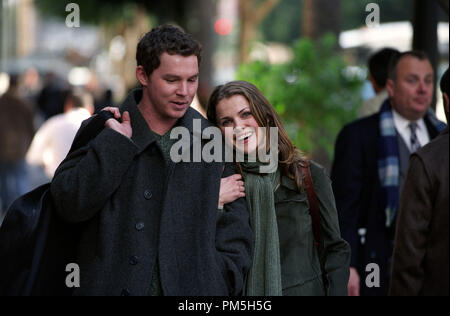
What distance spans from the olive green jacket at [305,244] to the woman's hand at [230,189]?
8.6 inches

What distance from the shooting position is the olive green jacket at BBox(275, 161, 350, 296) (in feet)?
12.3

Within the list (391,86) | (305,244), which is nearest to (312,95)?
(391,86)

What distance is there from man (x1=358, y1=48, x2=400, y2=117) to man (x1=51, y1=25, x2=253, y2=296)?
11.6 ft

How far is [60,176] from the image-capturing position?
343cm

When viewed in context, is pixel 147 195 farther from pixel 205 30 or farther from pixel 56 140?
pixel 205 30

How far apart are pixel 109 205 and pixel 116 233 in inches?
4.6

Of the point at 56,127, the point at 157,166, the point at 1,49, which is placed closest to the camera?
the point at 157,166

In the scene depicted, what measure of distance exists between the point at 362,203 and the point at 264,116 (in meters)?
1.73


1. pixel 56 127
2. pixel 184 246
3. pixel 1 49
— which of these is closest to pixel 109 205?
pixel 184 246

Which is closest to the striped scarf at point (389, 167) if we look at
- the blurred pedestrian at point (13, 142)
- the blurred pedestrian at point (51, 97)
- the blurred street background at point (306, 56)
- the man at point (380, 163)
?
the man at point (380, 163)

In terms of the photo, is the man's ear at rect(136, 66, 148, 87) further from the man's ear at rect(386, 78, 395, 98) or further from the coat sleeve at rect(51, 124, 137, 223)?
the man's ear at rect(386, 78, 395, 98)

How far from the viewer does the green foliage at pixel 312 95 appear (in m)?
8.83

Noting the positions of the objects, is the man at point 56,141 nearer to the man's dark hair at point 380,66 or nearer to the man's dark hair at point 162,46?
the man's dark hair at point 380,66

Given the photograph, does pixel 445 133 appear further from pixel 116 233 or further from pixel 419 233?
pixel 116 233
